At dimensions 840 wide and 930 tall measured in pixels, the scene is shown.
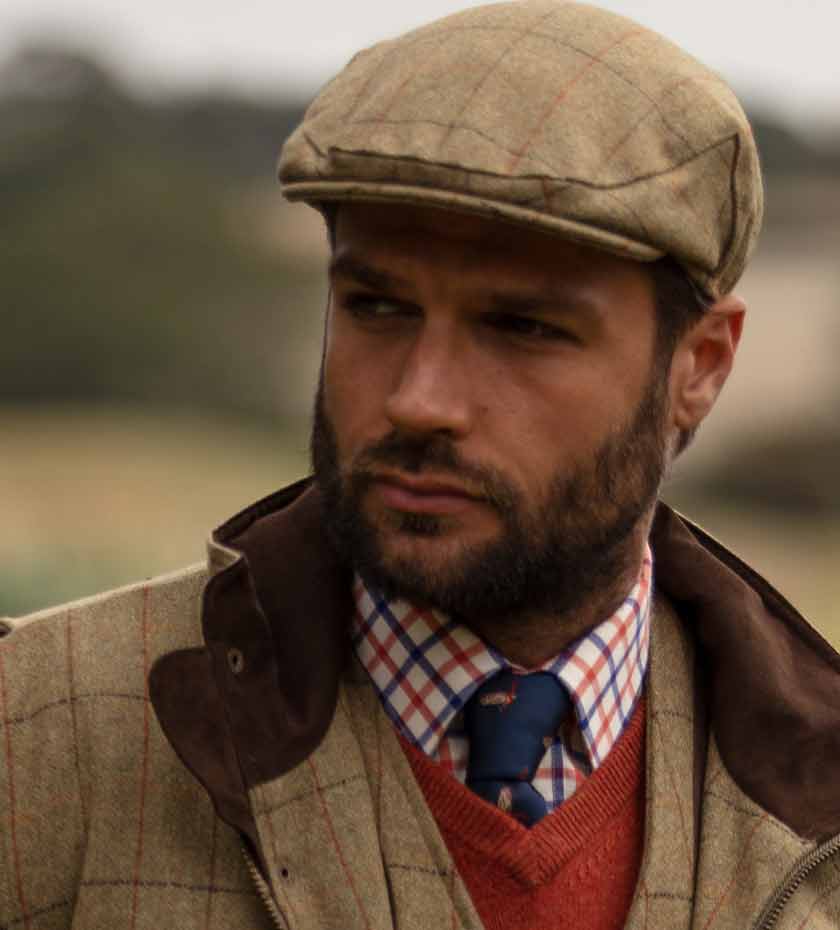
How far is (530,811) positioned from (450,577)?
334 mm

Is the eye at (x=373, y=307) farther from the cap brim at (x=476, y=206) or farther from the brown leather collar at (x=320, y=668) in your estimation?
the brown leather collar at (x=320, y=668)

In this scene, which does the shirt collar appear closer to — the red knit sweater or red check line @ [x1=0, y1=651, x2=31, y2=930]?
the red knit sweater

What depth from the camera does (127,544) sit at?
817cm

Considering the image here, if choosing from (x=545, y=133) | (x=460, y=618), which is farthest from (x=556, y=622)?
(x=545, y=133)

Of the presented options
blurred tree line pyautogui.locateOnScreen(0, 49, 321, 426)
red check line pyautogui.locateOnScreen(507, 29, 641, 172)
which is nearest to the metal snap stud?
red check line pyautogui.locateOnScreen(507, 29, 641, 172)

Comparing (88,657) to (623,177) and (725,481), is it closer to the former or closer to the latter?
(623,177)

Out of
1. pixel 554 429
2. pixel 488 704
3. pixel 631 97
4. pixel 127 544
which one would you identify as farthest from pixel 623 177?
pixel 127 544

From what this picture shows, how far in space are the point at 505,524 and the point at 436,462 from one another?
131 mm

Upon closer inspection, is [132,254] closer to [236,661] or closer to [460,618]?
[460,618]

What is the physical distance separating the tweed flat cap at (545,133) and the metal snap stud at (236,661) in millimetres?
581

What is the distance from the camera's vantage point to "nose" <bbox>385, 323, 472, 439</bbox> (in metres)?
2.63

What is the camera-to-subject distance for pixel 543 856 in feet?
9.00

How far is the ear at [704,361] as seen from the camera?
118 inches

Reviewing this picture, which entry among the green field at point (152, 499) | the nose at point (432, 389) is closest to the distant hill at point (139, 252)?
the green field at point (152, 499)
